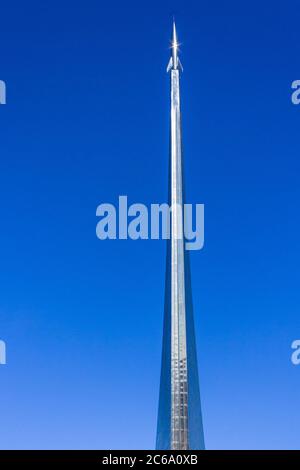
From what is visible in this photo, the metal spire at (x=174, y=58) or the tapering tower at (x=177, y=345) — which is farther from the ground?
the metal spire at (x=174, y=58)

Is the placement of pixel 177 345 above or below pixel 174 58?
below

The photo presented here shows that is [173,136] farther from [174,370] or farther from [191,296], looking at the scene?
[174,370]

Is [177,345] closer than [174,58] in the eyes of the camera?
Yes

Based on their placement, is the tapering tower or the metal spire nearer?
the tapering tower

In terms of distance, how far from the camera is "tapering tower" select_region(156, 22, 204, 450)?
147 ft

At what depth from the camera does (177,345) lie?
149ft

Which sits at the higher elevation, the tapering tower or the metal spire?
the metal spire

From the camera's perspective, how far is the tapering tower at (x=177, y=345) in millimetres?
44812

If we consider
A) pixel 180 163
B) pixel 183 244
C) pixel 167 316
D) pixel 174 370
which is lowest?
pixel 174 370

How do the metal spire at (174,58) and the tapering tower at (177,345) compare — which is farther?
the metal spire at (174,58)
